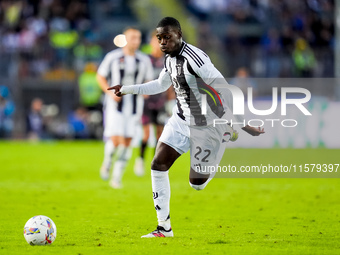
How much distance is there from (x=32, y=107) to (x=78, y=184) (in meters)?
12.1

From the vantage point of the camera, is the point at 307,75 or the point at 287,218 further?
the point at 307,75

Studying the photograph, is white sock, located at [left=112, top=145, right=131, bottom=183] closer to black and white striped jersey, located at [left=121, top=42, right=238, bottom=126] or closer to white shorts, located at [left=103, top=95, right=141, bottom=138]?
white shorts, located at [left=103, top=95, right=141, bottom=138]

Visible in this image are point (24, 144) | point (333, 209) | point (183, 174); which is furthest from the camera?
point (24, 144)

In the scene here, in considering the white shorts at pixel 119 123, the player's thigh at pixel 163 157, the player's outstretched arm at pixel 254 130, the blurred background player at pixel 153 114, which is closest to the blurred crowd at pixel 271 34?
the blurred background player at pixel 153 114

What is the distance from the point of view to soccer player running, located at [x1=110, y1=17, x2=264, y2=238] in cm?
694

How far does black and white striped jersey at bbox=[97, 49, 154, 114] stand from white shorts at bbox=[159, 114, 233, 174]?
4978 mm

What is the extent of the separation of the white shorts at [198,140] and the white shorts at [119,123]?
15.9 ft

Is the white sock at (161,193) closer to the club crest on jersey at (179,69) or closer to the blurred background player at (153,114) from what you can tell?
the club crest on jersey at (179,69)

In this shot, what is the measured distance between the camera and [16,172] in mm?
14844

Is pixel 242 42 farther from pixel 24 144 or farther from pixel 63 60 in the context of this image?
pixel 24 144

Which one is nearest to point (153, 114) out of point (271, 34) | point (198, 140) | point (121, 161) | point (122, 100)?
point (122, 100)

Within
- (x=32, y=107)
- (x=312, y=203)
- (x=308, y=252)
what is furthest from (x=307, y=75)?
(x=308, y=252)

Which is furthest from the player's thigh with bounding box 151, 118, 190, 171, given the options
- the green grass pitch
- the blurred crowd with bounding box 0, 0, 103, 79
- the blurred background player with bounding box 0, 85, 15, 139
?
the blurred background player with bounding box 0, 85, 15, 139

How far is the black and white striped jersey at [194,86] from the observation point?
697 centimetres
